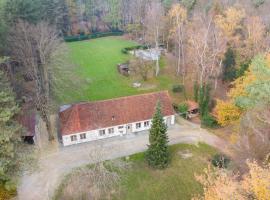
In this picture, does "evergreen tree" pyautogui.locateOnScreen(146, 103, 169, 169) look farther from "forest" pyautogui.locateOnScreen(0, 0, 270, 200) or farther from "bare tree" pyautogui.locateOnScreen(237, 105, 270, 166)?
"bare tree" pyautogui.locateOnScreen(237, 105, 270, 166)

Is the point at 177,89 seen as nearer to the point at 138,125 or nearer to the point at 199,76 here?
the point at 199,76

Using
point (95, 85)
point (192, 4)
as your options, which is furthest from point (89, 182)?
point (192, 4)

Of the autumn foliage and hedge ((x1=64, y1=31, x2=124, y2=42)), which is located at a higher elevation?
hedge ((x1=64, y1=31, x2=124, y2=42))

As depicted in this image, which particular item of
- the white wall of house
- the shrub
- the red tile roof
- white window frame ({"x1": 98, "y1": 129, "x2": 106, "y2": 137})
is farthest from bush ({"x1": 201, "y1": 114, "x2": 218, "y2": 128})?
white window frame ({"x1": 98, "y1": 129, "x2": 106, "y2": 137})

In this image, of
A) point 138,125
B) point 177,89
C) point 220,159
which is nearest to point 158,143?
point 220,159

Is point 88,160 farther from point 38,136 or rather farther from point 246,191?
point 246,191

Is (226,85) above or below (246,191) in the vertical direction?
below

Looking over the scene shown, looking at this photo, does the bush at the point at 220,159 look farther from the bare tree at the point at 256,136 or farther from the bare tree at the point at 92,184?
the bare tree at the point at 92,184
